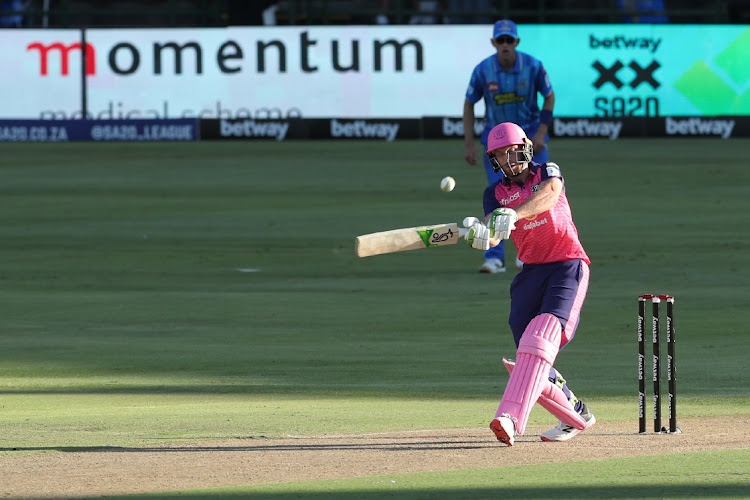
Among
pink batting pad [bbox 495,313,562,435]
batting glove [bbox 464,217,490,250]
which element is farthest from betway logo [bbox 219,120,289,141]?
batting glove [bbox 464,217,490,250]

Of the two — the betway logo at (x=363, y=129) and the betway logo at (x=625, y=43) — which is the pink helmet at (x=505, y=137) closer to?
the betway logo at (x=363, y=129)

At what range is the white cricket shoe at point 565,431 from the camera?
28.8 ft

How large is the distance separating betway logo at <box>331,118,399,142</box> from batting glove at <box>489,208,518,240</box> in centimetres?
2745

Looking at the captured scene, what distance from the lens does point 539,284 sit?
8742 mm

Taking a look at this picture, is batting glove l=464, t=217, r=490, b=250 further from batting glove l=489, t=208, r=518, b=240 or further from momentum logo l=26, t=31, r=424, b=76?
momentum logo l=26, t=31, r=424, b=76

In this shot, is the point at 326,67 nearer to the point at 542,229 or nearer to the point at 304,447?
the point at 542,229

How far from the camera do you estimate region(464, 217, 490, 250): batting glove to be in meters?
7.98

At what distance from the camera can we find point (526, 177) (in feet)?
28.7

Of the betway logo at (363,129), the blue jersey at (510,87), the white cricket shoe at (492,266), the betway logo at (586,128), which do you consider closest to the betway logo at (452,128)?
the betway logo at (363,129)

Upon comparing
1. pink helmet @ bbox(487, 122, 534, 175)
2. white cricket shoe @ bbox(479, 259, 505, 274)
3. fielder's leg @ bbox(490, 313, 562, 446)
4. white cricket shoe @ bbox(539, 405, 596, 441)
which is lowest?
white cricket shoe @ bbox(539, 405, 596, 441)

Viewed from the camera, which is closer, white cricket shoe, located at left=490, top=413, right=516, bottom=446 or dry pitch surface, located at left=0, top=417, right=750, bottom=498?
dry pitch surface, located at left=0, top=417, right=750, bottom=498

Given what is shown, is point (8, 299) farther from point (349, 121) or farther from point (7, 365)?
point (349, 121)

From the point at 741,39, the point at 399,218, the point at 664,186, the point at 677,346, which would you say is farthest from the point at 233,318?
the point at 741,39

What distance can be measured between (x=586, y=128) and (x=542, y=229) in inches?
1054
